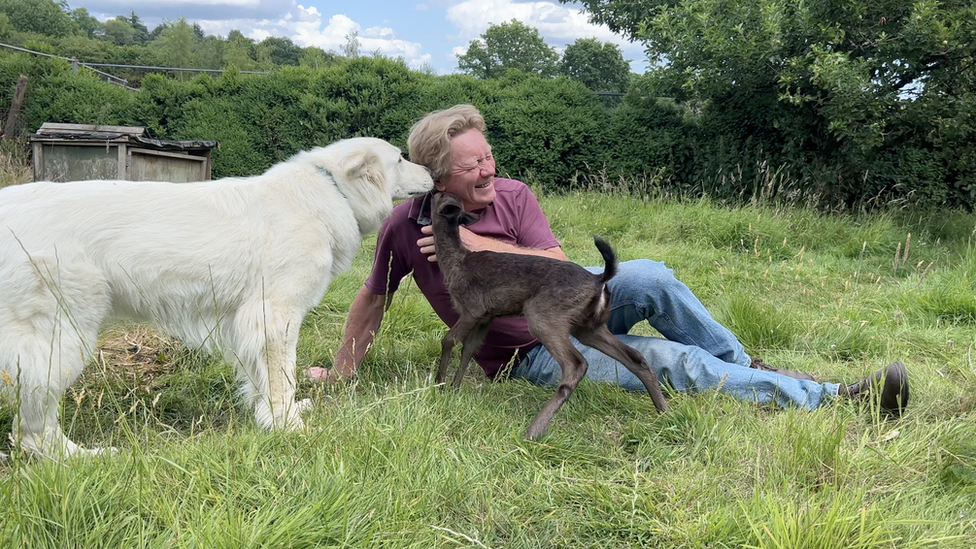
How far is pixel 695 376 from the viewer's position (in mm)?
3145

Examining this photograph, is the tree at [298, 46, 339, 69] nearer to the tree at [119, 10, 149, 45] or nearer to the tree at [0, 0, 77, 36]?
the tree at [0, 0, 77, 36]

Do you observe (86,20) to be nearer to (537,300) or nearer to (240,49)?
(240,49)

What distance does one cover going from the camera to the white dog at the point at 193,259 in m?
2.63

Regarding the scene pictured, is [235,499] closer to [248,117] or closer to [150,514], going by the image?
[150,514]

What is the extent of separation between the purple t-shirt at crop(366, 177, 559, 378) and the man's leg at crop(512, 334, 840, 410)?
0.21 metres

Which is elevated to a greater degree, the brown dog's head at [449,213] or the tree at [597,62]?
the tree at [597,62]

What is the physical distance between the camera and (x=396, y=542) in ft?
6.28

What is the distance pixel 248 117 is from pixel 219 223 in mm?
9839

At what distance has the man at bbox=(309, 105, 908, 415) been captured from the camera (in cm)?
318

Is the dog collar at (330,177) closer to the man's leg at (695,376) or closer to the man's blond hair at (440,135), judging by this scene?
the man's blond hair at (440,135)

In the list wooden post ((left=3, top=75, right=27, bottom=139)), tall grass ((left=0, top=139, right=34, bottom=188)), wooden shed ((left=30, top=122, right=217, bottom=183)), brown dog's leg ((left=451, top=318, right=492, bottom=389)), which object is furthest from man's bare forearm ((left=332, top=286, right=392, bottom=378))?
wooden post ((left=3, top=75, right=27, bottom=139))

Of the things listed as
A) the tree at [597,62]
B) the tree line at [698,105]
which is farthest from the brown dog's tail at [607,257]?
the tree at [597,62]

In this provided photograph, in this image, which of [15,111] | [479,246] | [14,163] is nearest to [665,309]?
[479,246]

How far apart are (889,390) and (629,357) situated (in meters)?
1.14
